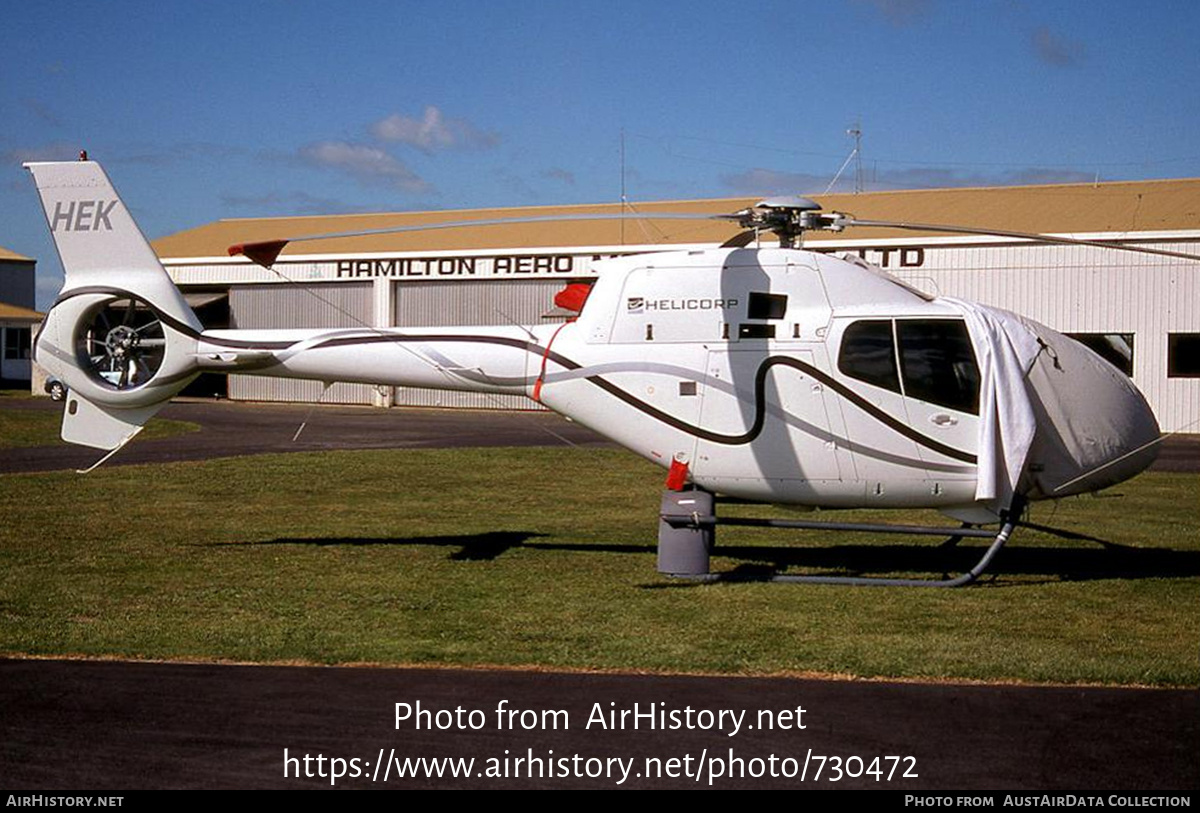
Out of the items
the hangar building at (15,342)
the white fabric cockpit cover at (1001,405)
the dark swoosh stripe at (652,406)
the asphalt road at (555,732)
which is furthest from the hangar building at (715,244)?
the asphalt road at (555,732)

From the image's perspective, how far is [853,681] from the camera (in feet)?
28.2

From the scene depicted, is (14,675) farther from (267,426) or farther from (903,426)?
(267,426)

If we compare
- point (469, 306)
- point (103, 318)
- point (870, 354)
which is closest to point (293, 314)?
point (469, 306)

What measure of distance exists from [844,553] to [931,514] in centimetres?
444

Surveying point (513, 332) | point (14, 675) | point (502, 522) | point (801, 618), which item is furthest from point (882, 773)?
point (502, 522)

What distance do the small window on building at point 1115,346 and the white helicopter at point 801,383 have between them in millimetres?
24876

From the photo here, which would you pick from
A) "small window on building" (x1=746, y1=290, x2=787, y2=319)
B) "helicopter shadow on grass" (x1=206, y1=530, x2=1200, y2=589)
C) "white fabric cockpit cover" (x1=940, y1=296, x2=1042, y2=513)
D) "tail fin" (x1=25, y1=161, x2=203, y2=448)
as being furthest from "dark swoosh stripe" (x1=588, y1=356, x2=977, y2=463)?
"tail fin" (x1=25, y1=161, x2=203, y2=448)

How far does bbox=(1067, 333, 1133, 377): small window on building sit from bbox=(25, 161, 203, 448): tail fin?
28179mm

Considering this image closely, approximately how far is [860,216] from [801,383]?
3494 cm

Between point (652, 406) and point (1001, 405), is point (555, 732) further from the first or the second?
point (1001, 405)

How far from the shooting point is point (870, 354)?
12.2m

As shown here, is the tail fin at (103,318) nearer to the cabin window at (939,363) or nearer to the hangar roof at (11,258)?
the cabin window at (939,363)

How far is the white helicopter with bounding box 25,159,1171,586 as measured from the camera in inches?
471

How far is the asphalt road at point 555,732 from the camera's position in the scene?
262 inches
